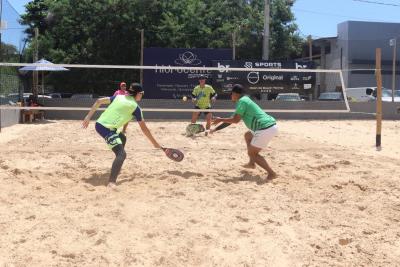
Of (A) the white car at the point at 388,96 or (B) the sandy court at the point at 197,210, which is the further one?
(A) the white car at the point at 388,96

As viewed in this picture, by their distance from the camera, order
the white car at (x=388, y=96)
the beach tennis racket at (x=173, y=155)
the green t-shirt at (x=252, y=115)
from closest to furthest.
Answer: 1. the green t-shirt at (x=252, y=115)
2. the beach tennis racket at (x=173, y=155)
3. the white car at (x=388, y=96)

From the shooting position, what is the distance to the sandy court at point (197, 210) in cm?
491

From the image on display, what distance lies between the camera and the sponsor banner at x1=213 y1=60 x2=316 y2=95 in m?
20.8

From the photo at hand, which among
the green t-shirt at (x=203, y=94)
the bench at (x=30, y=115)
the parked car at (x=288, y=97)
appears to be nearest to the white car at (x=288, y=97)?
the parked car at (x=288, y=97)

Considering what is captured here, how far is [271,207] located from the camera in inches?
247

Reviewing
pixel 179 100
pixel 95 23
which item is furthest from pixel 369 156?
pixel 95 23

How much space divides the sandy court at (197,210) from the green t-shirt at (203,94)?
4221mm

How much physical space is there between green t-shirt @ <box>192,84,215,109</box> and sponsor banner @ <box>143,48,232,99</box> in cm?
655

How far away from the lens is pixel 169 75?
2111 centimetres

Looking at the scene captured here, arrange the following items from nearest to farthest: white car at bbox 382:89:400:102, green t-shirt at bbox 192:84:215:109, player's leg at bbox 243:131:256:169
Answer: player's leg at bbox 243:131:256:169
green t-shirt at bbox 192:84:215:109
white car at bbox 382:89:400:102

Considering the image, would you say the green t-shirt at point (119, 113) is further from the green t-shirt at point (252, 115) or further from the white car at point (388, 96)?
the white car at point (388, 96)

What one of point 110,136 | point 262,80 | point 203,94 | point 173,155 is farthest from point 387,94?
point 110,136

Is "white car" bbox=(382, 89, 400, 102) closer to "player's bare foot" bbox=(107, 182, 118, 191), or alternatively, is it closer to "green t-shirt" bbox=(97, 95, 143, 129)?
"green t-shirt" bbox=(97, 95, 143, 129)

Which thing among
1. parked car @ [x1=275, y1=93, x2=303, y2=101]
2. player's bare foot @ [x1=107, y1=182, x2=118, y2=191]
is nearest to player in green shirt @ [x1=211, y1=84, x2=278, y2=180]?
player's bare foot @ [x1=107, y1=182, x2=118, y2=191]
